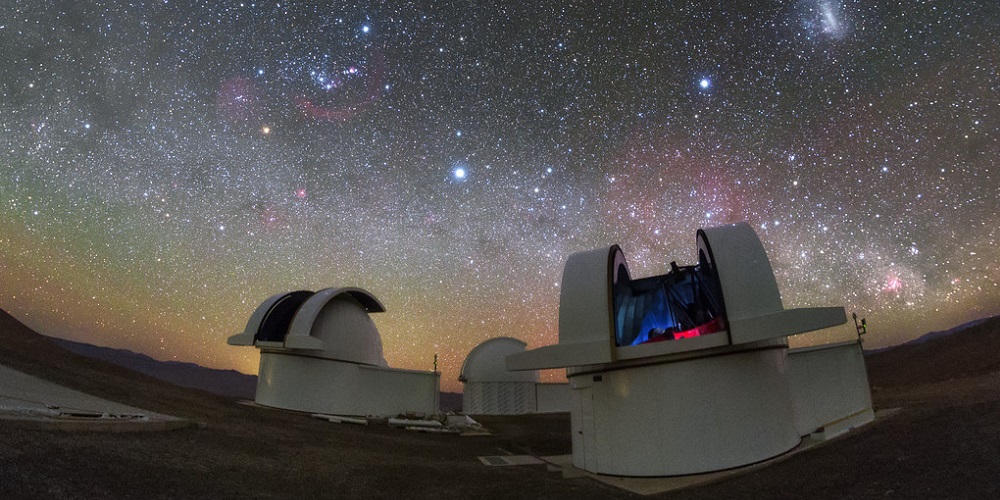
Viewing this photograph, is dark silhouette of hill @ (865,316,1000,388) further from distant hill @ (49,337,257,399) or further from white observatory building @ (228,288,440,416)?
distant hill @ (49,337,257,399)

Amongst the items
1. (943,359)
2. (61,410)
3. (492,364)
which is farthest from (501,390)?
(943,359)

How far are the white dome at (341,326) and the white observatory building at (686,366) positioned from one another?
48.1 feet

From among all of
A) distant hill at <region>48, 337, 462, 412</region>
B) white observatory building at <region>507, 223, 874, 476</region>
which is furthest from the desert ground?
distant hill at <region>48, 337, 462, 412</region>

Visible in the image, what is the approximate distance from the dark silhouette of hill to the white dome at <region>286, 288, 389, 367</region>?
104ft

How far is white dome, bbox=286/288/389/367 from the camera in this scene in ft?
71.7

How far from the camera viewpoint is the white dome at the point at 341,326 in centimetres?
2186

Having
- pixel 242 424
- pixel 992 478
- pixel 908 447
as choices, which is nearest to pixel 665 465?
pixel 908 447

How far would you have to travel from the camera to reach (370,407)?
23.1 metres

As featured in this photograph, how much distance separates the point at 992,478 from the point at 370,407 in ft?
72.1

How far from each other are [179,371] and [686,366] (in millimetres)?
152533

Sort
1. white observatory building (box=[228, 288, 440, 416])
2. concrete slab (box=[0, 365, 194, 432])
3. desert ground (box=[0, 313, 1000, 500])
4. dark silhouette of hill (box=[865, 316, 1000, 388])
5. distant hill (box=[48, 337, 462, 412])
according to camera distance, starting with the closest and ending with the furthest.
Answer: desert ground (box=[0, 313, 1000, 500]) → concrete slab (box=[0, 365, 194, 432]) → white observatory building (box=[228, 288, 440, 416]) → dark silhouette of hill (box=[865, 316, 1000, 388]) → distant hill (box=[48, 337, 462, 412])

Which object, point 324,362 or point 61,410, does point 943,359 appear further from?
point 61,410

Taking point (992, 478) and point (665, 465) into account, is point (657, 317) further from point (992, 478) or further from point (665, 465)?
point (992, 478)

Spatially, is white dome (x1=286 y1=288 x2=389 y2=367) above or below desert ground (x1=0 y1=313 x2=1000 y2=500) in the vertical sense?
above
